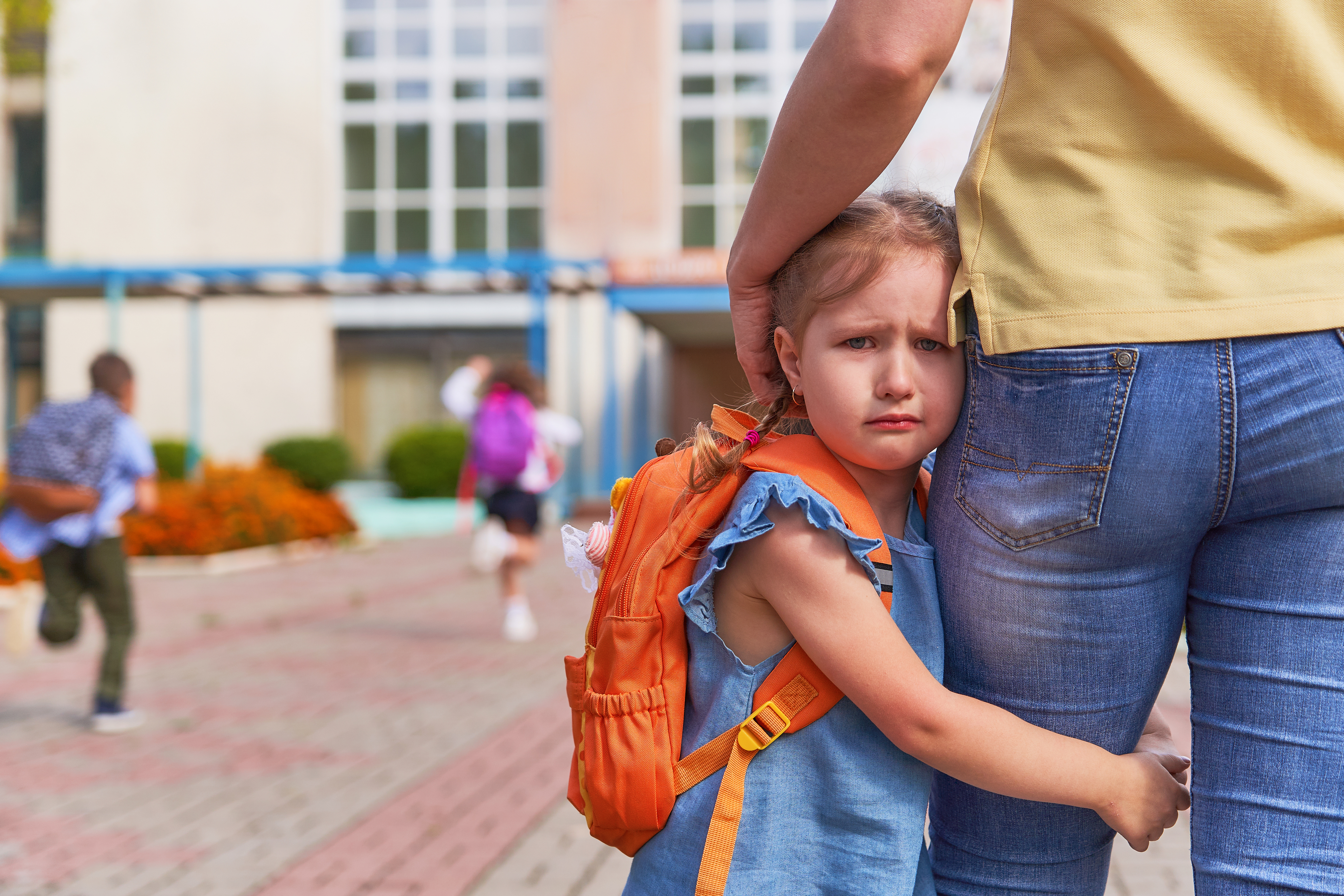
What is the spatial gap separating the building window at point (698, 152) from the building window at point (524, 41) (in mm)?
3202

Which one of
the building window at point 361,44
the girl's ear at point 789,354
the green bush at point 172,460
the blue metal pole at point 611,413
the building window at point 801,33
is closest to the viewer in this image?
the girl's ear at point 789,354

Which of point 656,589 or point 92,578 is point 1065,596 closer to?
point 656,589

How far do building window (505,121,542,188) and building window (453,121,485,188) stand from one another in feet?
1.71

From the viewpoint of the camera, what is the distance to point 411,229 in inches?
920

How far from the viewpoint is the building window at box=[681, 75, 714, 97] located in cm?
2283

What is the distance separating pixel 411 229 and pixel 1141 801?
913 inches

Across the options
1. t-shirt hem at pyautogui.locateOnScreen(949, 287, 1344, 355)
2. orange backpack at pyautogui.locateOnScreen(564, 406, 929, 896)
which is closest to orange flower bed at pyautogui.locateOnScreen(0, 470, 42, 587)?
orange backpack at pyautogui.locateOnScreen(564, 406, 929, 896)

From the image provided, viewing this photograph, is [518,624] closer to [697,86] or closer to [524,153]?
[524,153]

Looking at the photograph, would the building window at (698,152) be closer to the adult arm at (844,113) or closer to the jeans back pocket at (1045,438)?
the adult arm at (844,113)

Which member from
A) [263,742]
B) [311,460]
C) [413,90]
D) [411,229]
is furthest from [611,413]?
[263,742]

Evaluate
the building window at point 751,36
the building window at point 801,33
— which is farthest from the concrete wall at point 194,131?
the building window at point 801,33

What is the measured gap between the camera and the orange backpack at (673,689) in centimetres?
139

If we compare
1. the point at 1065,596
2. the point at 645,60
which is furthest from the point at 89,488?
the point at 645,60

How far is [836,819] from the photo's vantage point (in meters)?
1.39
